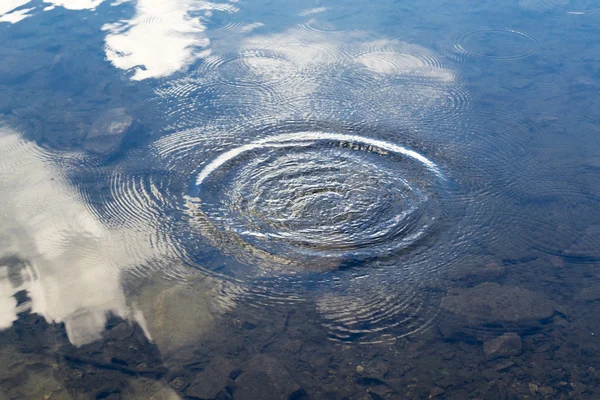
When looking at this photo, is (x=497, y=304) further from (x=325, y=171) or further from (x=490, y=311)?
(x=325, y=171)

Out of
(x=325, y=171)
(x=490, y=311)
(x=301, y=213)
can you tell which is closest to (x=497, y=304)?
(x=490, y=311)

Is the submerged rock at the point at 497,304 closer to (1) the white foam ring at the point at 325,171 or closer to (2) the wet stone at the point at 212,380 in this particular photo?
(1) the white foam ring at the point at 325,171

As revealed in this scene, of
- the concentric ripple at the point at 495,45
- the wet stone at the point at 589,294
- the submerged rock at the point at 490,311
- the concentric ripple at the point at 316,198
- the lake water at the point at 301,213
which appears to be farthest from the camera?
the concentric ripple at the point at 495,45

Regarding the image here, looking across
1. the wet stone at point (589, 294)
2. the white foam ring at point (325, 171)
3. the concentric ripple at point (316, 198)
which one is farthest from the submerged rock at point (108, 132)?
the wet stone at point (589, 294)

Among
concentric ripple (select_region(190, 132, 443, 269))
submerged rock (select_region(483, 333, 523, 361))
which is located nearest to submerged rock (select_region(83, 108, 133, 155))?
concentric ripple (select_region(190, 132, 443, 269))

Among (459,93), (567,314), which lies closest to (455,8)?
(459,93)
